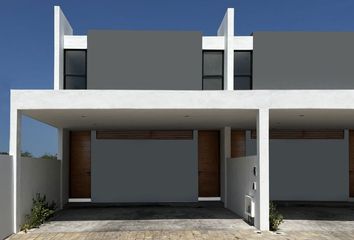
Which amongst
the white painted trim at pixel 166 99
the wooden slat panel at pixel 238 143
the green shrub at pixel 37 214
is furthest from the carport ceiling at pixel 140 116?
the wooden slat panel at pixel 238 143

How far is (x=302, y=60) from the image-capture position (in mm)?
20328

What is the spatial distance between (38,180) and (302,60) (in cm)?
1299

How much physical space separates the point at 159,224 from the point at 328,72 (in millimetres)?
11962

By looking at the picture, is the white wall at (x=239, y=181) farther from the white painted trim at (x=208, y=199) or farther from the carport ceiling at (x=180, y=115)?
the white painted trim at (x=208, y=199)

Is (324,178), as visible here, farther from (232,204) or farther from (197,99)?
(197,99)

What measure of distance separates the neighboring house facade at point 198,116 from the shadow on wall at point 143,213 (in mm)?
827

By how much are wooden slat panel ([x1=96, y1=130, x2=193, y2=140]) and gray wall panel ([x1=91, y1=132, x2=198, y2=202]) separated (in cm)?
21

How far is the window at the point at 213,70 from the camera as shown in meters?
20.2

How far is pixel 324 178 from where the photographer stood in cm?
1822

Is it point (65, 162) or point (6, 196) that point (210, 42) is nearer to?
point (65, 162)

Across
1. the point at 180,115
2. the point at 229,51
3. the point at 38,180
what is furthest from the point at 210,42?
the point at 38,180

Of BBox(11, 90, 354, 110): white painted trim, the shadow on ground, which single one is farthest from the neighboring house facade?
the shadow on ground

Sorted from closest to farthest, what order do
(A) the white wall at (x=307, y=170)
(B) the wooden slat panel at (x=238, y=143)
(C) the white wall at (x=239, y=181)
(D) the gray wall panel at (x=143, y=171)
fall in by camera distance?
(C) the white wall at (x=239, y=181) → (D) the gray wall panel at (x=143, y=171) → (A) the white wall at (x=307, y=170) → (B) the wooden slat panel at (x=238, y=143)

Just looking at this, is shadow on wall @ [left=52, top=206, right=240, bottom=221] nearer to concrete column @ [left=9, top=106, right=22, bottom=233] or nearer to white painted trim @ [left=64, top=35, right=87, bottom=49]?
concrete column @ [left=9, top=106, right=22, bottom=233]
